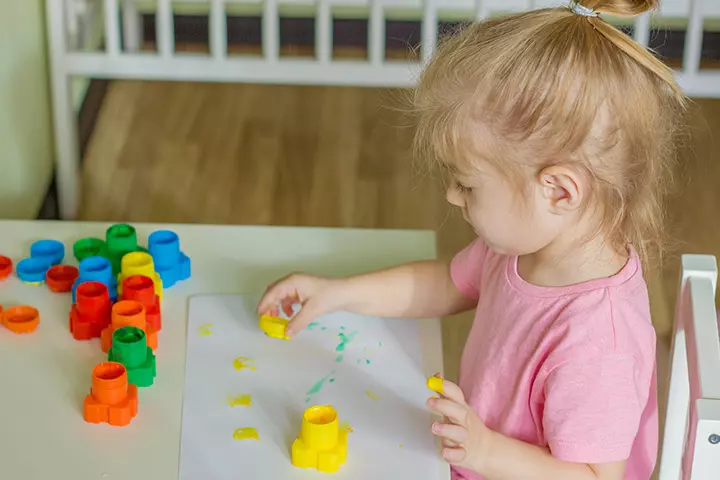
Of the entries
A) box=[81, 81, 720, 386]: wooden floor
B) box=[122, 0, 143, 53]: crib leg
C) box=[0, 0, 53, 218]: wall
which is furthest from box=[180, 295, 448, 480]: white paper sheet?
box=[122, 0, 143, 53]: crib leg

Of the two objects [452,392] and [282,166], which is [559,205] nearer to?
[452,392]

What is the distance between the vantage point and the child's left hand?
34.5 inches

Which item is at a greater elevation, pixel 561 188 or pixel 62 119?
pixel 561 188

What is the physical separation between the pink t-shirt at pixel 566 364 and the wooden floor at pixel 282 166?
36.2 inches

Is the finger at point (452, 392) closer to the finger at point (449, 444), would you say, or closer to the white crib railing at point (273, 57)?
the finger at point (449, 444)

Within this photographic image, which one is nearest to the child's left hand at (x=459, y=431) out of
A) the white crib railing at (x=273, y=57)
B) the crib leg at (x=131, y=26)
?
the white crib railing at (x=273, y=57)

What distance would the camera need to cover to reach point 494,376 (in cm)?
104

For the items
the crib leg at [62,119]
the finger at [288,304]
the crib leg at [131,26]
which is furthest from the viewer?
the crib leg at [131,26]

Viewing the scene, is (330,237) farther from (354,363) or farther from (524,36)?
(524,36)

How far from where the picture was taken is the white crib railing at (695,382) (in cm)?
78

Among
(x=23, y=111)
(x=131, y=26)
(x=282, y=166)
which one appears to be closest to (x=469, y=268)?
(x=23, y=111)

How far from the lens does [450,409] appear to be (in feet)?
2.88

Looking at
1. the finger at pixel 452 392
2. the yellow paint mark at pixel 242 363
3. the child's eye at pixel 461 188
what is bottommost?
the yellow paint mark at pixel 242 363

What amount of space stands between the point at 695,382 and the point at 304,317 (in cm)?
39
